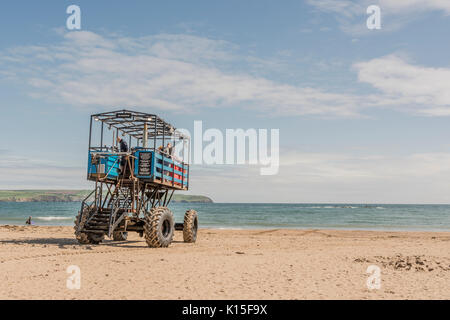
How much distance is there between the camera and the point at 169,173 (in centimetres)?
1739

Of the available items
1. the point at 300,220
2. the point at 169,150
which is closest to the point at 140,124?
the point at 169,150

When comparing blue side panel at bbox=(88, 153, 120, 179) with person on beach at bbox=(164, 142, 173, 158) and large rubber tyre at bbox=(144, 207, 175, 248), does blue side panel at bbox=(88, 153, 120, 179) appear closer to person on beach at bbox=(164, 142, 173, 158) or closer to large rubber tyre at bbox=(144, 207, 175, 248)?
large rubber tyre at bbox=(144, 207, 175, 248)

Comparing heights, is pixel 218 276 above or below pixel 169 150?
below

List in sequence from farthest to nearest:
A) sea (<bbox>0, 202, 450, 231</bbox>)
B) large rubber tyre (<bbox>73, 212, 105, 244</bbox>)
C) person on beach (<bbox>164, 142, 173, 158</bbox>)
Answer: sea (<bbox>0, 202, 450, 231</bbox>) < person on beach (<bbox>164, 142, 173, 158</bbox>) < large rubber tyre (<bbox>73, 212, 105, 244</bbox>)

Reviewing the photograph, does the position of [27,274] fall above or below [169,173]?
below

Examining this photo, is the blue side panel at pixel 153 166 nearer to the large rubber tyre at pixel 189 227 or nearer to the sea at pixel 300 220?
the large rubber tyre at pixel 189 227

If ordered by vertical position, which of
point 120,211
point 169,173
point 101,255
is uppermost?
point 169,173

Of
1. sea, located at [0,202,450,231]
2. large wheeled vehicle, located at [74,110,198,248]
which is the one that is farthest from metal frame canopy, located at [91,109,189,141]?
sea, located at [0,202,450,231]

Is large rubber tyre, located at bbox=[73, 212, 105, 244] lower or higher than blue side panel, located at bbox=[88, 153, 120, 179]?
lower

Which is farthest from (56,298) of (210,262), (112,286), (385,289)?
(385,289)

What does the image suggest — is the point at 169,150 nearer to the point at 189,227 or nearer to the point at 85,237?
the point at 189,227

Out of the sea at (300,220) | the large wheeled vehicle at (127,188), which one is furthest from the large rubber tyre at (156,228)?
the sea at (300,220)
